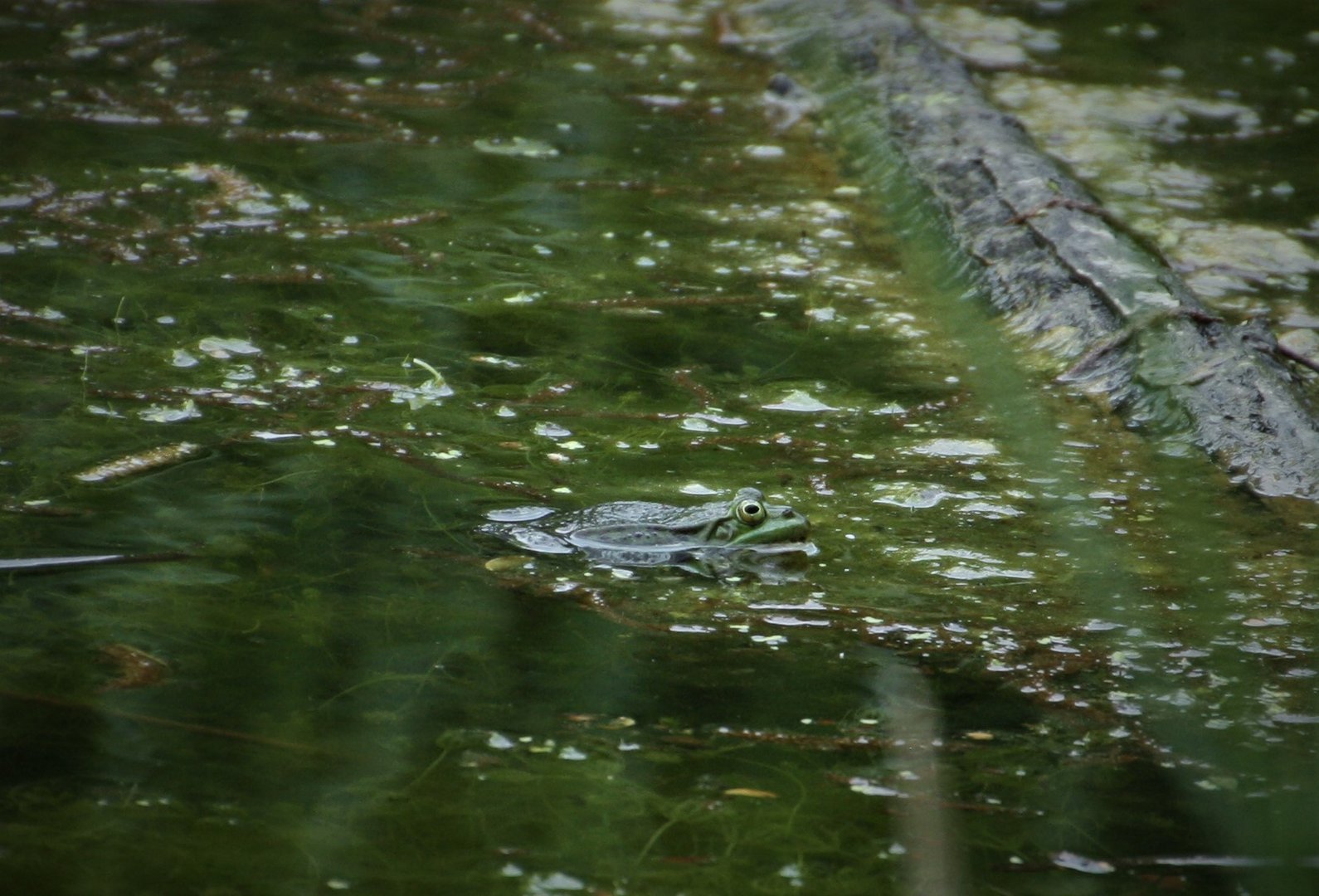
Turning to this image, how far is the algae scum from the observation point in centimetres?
206

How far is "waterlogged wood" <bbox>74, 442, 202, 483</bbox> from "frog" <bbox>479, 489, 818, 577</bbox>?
2.68ft

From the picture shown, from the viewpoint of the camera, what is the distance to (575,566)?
2.99 meters

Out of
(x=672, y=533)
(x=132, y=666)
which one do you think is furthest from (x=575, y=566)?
(x=132, y=666)

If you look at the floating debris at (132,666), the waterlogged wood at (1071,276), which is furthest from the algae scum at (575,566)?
the waterlogged wood at (1071,276)

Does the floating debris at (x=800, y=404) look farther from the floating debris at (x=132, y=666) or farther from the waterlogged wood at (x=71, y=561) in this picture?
the floating debris at (x=132, y=666)

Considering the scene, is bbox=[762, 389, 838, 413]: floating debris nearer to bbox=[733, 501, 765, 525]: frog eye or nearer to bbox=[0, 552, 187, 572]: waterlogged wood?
bbox=[733, 501, 765, 525]: frog eye

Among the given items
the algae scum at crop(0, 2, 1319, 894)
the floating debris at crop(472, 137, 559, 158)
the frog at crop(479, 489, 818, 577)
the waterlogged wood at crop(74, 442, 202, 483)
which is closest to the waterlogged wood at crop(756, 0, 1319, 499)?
the algae scum at crop(0, 2, 1319, 894)

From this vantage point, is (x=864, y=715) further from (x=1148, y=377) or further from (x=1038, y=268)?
(x=1038, y=268)

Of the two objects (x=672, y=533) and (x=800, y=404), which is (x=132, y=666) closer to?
(x=672, y=533)

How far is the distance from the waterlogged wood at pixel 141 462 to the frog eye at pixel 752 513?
4.45ft

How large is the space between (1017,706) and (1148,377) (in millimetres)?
1719

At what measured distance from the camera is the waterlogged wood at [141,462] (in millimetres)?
3201

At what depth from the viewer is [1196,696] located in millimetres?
2482

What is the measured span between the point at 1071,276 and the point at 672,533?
209 cm
